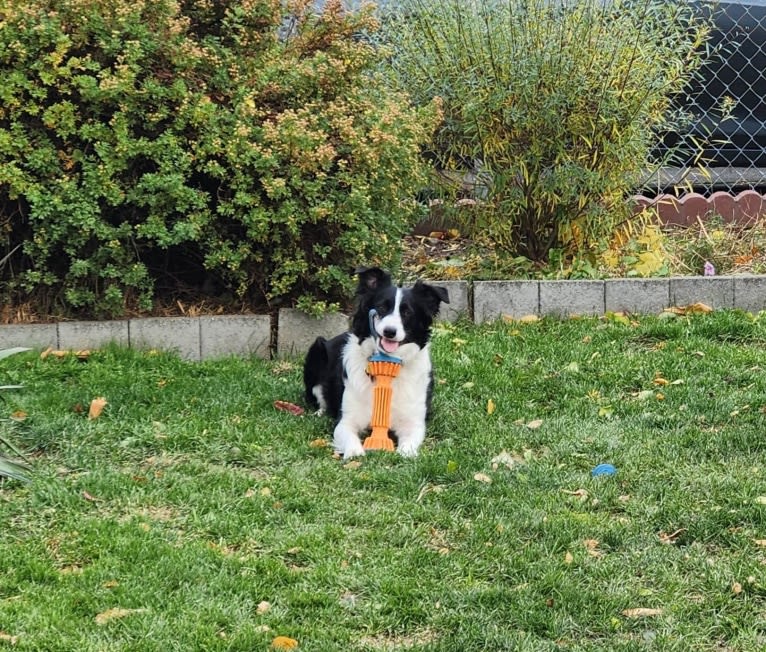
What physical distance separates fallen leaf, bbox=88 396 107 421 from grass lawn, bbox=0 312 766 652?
41 mm

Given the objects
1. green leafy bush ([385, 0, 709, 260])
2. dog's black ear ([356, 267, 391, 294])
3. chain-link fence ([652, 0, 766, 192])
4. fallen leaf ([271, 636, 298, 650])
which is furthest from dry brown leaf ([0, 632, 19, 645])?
chain-link fence ([652, 0, 766, 192])

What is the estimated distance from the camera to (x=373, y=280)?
183 inches

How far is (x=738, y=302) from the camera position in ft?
21.6

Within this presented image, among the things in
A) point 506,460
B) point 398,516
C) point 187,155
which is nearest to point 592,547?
point 398,516

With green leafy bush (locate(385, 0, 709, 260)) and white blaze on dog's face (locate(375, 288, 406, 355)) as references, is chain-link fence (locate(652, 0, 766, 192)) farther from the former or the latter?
white blaze on dog's face (locate(375, 288, 406, 355))

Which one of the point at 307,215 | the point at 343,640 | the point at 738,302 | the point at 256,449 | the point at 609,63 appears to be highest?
the point at 609,63

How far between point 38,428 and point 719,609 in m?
2.97

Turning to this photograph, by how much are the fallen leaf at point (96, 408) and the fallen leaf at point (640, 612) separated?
2766mm

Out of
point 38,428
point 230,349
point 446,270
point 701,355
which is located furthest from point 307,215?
point 701,355

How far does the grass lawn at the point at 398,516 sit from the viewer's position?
2555mm

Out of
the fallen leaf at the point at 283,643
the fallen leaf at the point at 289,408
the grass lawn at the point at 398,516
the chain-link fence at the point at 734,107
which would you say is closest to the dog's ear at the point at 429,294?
the grass lawn at the point at 398,516

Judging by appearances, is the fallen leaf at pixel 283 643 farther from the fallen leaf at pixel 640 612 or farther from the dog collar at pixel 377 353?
the dog collar at pixel 377 353

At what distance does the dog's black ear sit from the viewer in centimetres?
461

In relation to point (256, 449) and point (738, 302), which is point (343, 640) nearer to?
point (256, 449)
